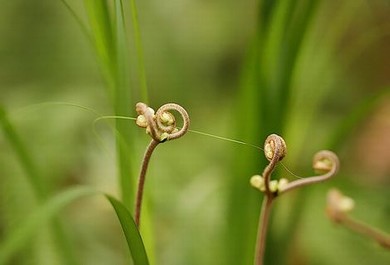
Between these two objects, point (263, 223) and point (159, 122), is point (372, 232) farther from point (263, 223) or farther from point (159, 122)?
point (159, 122)

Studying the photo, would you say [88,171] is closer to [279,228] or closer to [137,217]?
[279,228]

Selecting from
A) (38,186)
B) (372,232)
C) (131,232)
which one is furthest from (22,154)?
(372,232)

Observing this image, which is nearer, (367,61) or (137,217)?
(137,217)

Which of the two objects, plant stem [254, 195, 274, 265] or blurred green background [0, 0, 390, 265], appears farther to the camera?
blurred green background [0, 0, 390, 265]

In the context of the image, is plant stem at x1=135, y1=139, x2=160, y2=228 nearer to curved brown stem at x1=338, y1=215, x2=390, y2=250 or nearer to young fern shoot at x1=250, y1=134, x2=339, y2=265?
young fern shoot at x1=250, y1=134, x2=339, y2=265

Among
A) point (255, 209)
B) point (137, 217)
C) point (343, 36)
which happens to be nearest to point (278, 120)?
point (255, 209)

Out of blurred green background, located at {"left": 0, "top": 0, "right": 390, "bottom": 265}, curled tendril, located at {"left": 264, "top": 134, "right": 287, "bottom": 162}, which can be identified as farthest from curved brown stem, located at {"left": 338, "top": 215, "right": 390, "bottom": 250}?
curled tendril, located at {"left": 264, "top": 134, "right": 287, "bottom": 162}
